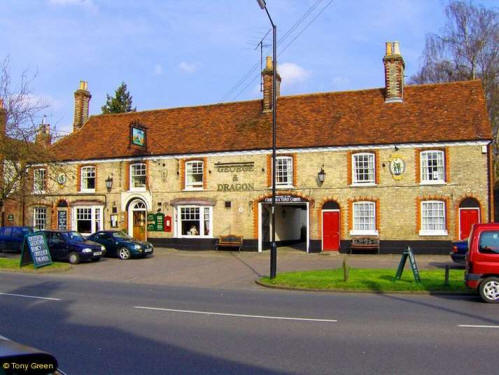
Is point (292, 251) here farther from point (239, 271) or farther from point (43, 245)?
point (43, 245)

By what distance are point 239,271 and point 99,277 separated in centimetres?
549

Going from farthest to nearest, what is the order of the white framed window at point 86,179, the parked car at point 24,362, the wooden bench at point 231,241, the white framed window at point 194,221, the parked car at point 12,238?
the white framed window at point 86,179 < the white framed window at point 194,221 < the wooden bench at point 231,241 < the parked car at point 12,238 < the parked car at point 24,362

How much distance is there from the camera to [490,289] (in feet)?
41.2

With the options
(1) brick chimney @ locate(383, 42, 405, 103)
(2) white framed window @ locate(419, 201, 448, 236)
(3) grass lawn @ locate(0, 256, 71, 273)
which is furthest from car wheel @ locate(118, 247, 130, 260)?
(1) brick chimney @ locate(383, 42, 405, 103)

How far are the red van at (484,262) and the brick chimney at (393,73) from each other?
1739cm

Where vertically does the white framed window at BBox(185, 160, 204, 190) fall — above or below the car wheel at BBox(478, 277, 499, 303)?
above

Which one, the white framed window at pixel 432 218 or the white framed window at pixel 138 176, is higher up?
the white framed window at pixel 138 176

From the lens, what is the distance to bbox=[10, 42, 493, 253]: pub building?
1032 inches

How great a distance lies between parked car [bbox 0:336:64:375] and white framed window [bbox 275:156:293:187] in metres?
25.8

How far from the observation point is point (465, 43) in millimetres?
40469

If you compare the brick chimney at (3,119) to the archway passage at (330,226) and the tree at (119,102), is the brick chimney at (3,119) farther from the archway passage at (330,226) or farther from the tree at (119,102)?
the tree at (119,102)

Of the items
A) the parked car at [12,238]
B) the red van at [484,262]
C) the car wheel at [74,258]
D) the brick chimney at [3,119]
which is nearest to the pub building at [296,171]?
the parked car at [12,238]

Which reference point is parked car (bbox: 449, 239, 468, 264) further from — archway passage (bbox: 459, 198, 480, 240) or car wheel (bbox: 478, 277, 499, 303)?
car wheel (bbox: 478, 277, 499, 303)

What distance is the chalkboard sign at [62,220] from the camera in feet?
111
